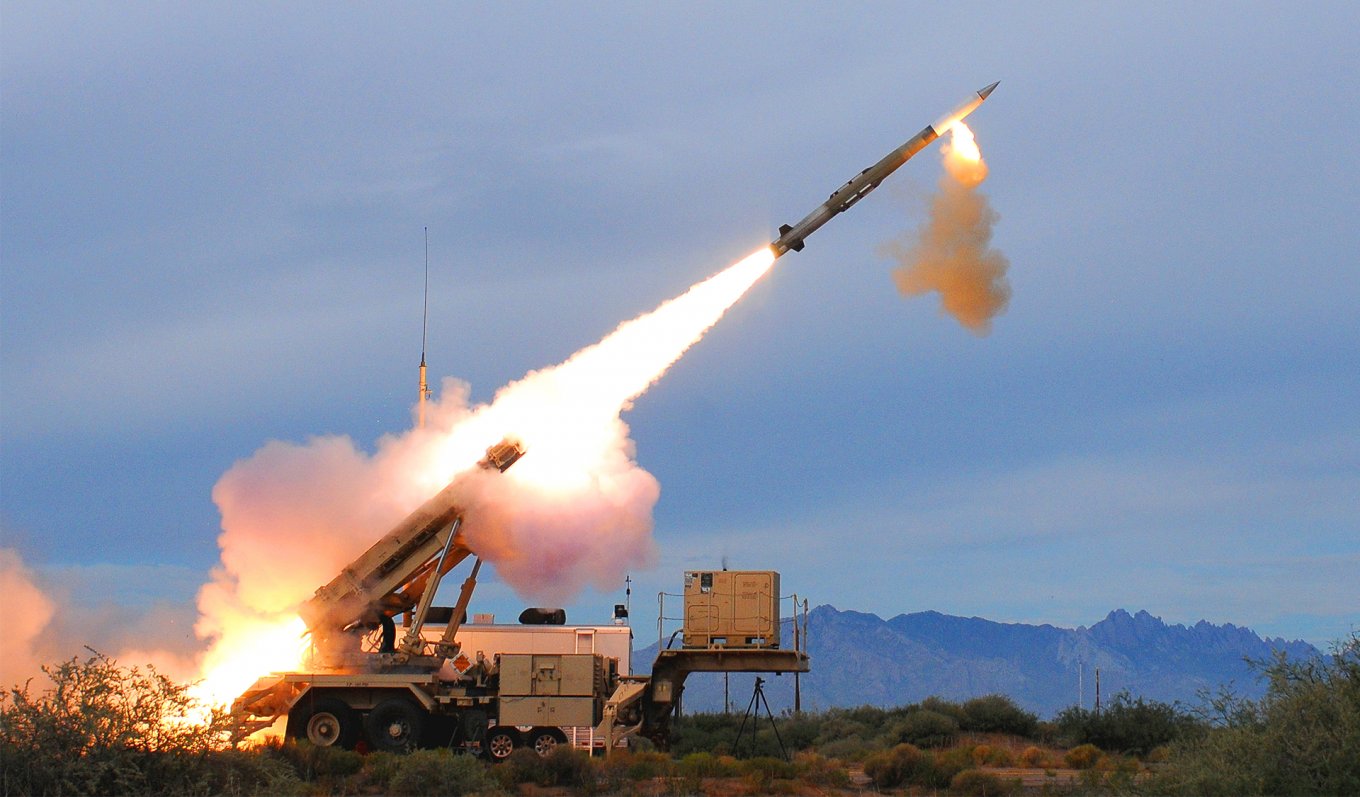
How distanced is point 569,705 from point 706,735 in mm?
7041

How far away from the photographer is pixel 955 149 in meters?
27.9

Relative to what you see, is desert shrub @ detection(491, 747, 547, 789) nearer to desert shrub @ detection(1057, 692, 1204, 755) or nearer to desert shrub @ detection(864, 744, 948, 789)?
desert shrub @ detection(864, 744, 948, 789)

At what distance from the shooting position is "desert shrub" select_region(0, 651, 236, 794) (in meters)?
18.0

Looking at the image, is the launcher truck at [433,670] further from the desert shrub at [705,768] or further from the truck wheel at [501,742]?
the desert shrub at [705,768]

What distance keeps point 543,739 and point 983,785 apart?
9.09 metres

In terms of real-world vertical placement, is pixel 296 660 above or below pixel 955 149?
below

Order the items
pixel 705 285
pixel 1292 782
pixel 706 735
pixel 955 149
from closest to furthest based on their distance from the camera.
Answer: pixel 1292 782, pixel 955 149, pixel 705 285, pixel 706 735

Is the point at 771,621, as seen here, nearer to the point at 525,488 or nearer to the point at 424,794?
the point at 525,488

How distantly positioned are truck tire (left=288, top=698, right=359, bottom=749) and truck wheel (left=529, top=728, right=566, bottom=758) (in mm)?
3381

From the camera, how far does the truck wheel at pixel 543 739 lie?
28.3 meters

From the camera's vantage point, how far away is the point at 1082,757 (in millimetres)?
28750

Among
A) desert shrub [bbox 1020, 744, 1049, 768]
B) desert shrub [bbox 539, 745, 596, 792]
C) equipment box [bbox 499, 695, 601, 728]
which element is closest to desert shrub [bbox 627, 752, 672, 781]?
desert shrub [bbox 539, 745, 596, 792]

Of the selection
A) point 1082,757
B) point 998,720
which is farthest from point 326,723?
point 998,720

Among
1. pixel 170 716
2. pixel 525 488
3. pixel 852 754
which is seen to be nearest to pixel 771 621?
pixel 852 754
